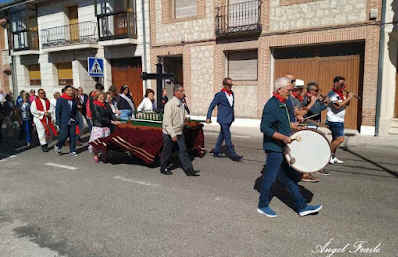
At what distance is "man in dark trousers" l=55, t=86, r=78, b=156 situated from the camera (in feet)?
29.0

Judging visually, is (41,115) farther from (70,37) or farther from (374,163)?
(70,37)

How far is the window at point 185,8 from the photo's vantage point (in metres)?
15.8

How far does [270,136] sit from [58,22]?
70.4 ft

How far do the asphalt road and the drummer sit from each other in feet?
0.87

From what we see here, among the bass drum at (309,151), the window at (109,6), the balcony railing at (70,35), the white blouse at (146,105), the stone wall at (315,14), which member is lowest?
the bass drum at (309,151)

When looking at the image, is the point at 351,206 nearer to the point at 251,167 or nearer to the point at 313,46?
the point at 251,167

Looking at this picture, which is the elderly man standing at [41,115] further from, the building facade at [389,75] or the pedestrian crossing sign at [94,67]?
the building facade at [389,75]

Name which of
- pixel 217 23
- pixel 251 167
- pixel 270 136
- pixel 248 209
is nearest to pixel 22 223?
pixel 248 209

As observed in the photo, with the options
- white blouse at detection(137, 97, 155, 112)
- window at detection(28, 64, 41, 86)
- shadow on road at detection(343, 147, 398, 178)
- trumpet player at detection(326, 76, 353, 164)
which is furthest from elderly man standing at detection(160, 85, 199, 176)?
window at detection(28, 64, 41, 86)

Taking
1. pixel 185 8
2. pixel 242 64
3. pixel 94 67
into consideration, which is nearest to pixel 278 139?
pixel 94 67

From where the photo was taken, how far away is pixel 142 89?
61.0 feet

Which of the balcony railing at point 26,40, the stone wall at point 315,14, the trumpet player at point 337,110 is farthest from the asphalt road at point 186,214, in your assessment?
the balcony railing at point 26,40

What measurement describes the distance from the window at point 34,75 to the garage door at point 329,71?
18821mm
